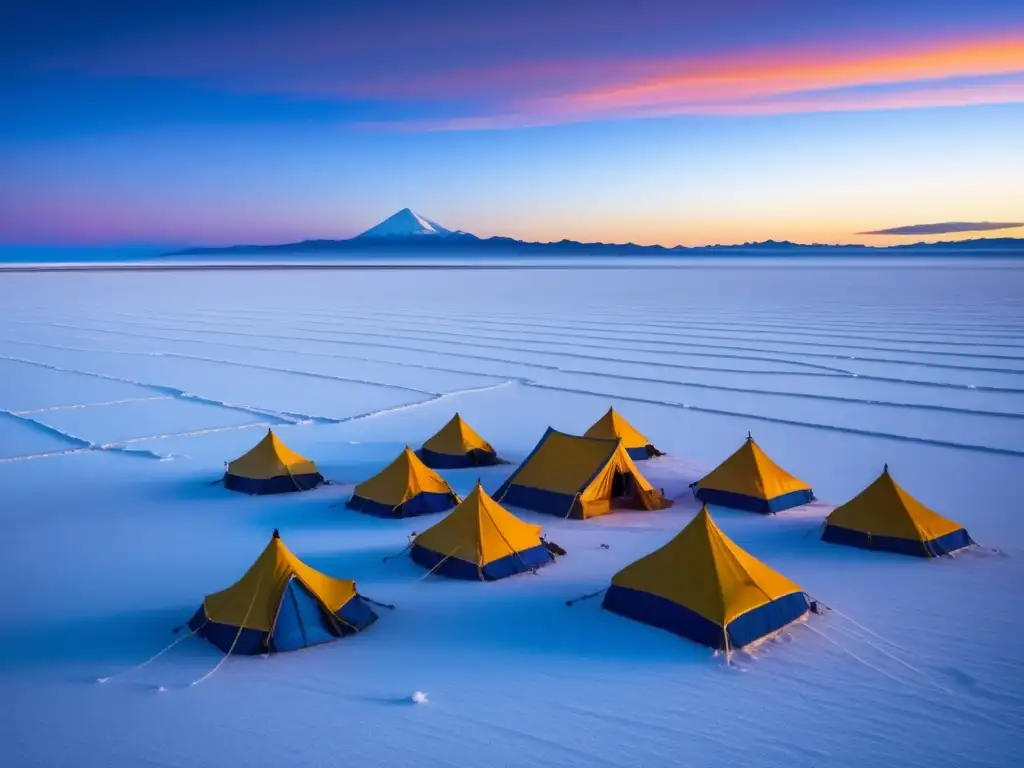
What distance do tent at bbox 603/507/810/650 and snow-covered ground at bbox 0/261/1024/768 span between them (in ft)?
0.97

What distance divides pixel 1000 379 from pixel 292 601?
28.5 metres

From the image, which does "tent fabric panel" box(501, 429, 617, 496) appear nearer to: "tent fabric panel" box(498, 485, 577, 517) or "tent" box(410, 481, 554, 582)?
"tent fabric panel" box(498, 485, 577, 517)

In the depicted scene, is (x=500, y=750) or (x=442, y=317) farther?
(x=442, y=317)

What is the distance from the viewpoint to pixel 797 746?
353 inches

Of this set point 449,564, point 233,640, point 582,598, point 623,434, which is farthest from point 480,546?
point 623,434

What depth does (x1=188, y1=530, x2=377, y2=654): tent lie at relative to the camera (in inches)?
435

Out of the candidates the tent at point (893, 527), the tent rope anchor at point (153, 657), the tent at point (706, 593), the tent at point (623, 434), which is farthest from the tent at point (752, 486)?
the tent rope anchor at point (153, 657)

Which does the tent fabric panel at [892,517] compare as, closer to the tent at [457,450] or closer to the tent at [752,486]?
the tent at [752,486]

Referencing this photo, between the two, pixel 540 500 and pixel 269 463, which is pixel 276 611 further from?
pixel 269 463

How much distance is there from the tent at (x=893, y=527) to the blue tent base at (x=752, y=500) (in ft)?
5.15

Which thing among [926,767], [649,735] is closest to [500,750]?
[649,735]

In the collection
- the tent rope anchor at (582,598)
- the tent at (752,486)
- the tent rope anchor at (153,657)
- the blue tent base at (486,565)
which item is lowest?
the tent rope anchor at (153,657)

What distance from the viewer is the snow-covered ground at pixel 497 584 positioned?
9.21m

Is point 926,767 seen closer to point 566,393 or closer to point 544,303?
point 566,393
